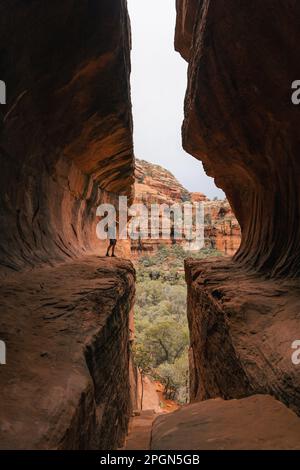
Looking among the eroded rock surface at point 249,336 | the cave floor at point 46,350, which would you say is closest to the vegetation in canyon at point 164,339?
the eroded rock surface at point 249,336

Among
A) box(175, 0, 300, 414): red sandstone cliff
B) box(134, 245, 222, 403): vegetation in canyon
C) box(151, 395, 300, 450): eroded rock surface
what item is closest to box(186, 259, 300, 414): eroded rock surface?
box(175, 0, 300, 414): red sandstone cliff

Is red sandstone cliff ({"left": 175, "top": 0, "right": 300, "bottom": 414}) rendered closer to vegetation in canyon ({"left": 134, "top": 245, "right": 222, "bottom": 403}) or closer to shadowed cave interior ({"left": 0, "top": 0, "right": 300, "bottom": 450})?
shadowed cave interior ({"left": 0, "top": 0, "right": 300, "bottom": 450})

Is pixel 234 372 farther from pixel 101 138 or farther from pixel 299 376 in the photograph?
pixel 101 138

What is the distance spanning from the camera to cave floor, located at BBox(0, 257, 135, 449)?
2.06 meters

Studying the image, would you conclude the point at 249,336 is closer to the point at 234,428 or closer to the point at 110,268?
the point at 234,428

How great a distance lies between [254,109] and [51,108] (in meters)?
3.97

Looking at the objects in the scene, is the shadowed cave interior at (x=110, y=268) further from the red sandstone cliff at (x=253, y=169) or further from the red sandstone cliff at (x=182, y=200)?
the red sandstone cliff at (x=182, y=200)

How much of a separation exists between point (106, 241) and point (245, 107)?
33.1 feet

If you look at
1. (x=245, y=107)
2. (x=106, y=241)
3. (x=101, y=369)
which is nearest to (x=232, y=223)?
(x=106, y=241)

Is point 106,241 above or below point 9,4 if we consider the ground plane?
below

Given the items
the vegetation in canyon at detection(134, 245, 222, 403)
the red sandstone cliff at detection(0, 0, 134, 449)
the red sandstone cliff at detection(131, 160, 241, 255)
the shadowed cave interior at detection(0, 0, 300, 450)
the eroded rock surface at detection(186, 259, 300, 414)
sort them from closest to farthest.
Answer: the red sandstone cliff at detection(0, 0, 134, 449) → the shadowed cave interior at detection(0, 0, 300, 450) → the eroded rock surface at detection(186, 259, 300, 414) → the vegetation in canyon at detection(134, 245, 222, 403) → the red sandstone cliff at detection(131, 160, 241, 255)

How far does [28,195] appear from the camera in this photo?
5996 mm

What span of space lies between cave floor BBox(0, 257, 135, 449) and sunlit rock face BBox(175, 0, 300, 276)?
142 inches
